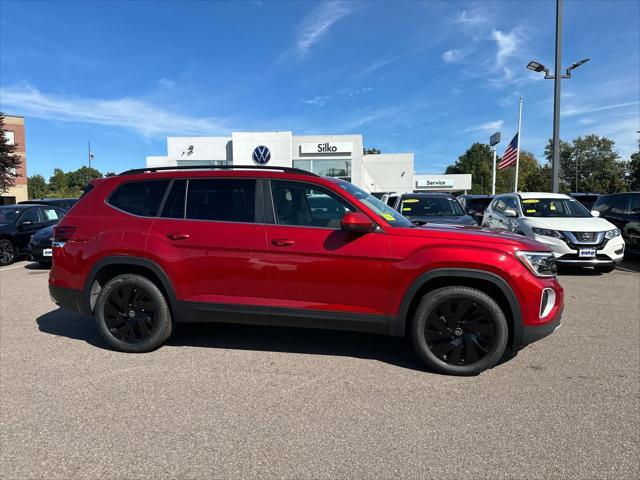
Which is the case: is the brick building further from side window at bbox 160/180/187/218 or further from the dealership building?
side window at bbox 160/180/187/218

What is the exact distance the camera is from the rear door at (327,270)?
11.7ft

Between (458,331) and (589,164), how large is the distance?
101m

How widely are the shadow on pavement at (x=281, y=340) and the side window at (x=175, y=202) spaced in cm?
142

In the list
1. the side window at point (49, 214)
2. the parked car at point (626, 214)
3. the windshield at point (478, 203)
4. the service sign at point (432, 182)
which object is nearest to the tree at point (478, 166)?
the service sign at point (432, 182)

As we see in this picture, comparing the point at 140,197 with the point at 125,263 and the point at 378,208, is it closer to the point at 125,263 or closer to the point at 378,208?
the point at 125,263

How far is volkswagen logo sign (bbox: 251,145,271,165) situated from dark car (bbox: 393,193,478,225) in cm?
2233

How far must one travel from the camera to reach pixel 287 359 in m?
3.94

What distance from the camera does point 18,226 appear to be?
10883 mm

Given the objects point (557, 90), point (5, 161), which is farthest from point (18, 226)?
point (5, 161)

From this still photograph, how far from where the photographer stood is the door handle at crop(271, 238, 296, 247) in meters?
3.68

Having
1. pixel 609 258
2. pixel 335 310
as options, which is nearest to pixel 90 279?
pixel 335 310

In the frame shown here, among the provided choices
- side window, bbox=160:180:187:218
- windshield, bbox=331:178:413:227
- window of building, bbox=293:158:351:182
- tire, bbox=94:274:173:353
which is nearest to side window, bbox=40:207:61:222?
tire, bbox=94:274:173:353

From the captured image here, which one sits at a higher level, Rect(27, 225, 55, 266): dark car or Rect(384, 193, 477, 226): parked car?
Rect(384, 193, 477, 226): parked car

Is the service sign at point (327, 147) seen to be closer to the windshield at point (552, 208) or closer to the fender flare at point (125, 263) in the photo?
the windshield at point (552, 208)
